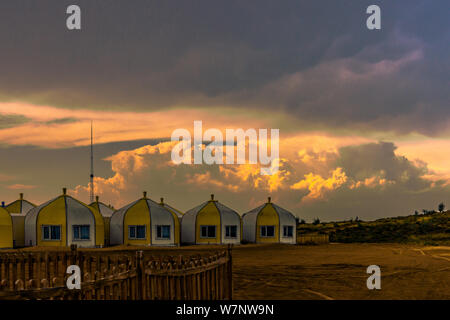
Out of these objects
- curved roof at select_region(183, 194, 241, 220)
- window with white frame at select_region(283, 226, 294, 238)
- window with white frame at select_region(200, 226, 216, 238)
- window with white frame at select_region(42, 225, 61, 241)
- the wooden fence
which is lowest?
window with white frame at select_region(283, 226, 294, 238)

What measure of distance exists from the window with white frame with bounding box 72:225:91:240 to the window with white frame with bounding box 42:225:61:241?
3.32 feet

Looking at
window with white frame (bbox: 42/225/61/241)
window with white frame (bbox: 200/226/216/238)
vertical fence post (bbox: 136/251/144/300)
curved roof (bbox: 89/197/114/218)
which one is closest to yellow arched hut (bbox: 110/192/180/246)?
window with white frame (bbox: 200/226/216/238)

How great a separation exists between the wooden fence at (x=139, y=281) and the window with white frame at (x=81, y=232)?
24.0 m

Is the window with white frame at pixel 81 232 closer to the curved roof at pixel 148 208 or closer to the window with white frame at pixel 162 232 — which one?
the curved roof at pixel 148 208

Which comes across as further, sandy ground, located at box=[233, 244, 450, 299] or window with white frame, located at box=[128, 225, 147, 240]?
window with white frame, located at box=[128, 225, 147, 240]

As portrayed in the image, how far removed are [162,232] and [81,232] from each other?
5.93m

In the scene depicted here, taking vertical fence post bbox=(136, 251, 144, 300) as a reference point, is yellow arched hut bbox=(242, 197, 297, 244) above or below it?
below

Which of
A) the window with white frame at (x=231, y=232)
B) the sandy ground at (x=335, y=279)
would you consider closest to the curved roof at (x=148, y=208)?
the window with white frame at (x=231, y=232)

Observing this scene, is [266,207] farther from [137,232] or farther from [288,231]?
[137,232]

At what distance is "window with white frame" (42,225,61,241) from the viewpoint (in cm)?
3703

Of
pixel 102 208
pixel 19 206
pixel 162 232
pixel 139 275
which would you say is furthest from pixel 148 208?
pixel 139 275

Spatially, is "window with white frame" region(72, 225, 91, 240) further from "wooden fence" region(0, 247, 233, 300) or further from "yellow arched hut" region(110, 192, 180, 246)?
"wooden fence" region(0, 247, 233, 300)

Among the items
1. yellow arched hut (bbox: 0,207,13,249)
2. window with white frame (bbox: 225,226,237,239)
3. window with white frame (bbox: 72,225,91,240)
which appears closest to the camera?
yellow arched hut (bbox: 0,207,13,249)

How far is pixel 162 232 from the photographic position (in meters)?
40.2
